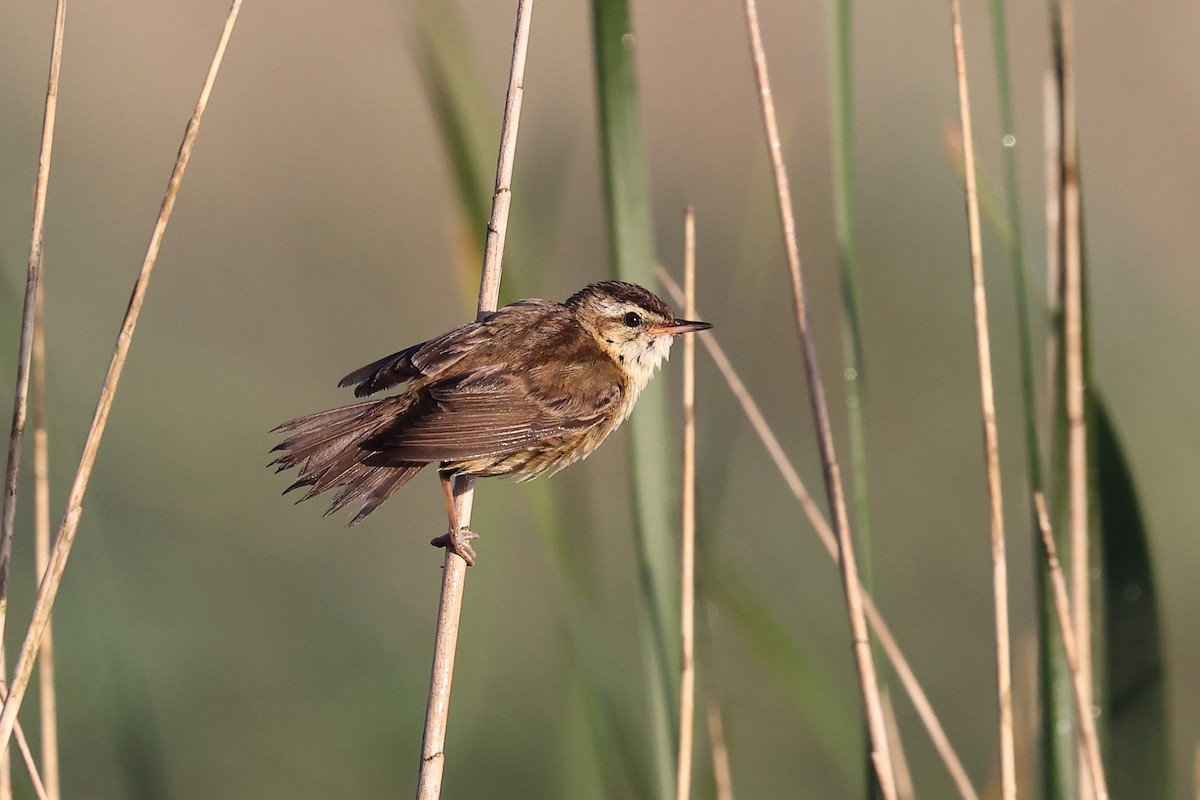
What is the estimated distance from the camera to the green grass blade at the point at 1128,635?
255 centimetres

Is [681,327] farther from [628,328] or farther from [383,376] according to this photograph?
[383,376]

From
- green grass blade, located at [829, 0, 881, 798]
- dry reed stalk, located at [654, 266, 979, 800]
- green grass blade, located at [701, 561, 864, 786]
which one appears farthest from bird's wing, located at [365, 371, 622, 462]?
green grass blade, located at [829, 0, 881, 798]

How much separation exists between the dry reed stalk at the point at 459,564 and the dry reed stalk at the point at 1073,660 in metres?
1.11

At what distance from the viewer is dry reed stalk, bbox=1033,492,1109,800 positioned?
244 cm

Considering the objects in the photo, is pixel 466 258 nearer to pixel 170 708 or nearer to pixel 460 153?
pixel 460 153

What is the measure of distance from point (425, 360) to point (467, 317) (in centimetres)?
112

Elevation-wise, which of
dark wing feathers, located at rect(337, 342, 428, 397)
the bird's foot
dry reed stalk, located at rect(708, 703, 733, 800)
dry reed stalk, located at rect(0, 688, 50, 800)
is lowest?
dry reed stalk, located at rect(708, 703, 733, 800)

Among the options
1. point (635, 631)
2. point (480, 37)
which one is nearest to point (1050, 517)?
point (635, 631)

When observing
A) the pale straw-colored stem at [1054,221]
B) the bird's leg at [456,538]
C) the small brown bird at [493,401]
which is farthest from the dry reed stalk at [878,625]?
the bird's leg at [456,538]

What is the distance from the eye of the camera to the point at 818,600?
270 inches

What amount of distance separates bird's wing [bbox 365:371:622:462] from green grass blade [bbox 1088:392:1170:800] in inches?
48.1

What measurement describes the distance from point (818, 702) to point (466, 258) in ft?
4.04

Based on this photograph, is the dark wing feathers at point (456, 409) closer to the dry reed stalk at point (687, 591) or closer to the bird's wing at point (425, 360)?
the bird's wing at point (425, 360)

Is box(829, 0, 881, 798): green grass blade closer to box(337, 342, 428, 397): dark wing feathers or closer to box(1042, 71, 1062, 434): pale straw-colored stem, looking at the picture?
box(1042, 71, 1062, 434): pale straw-colored stem
